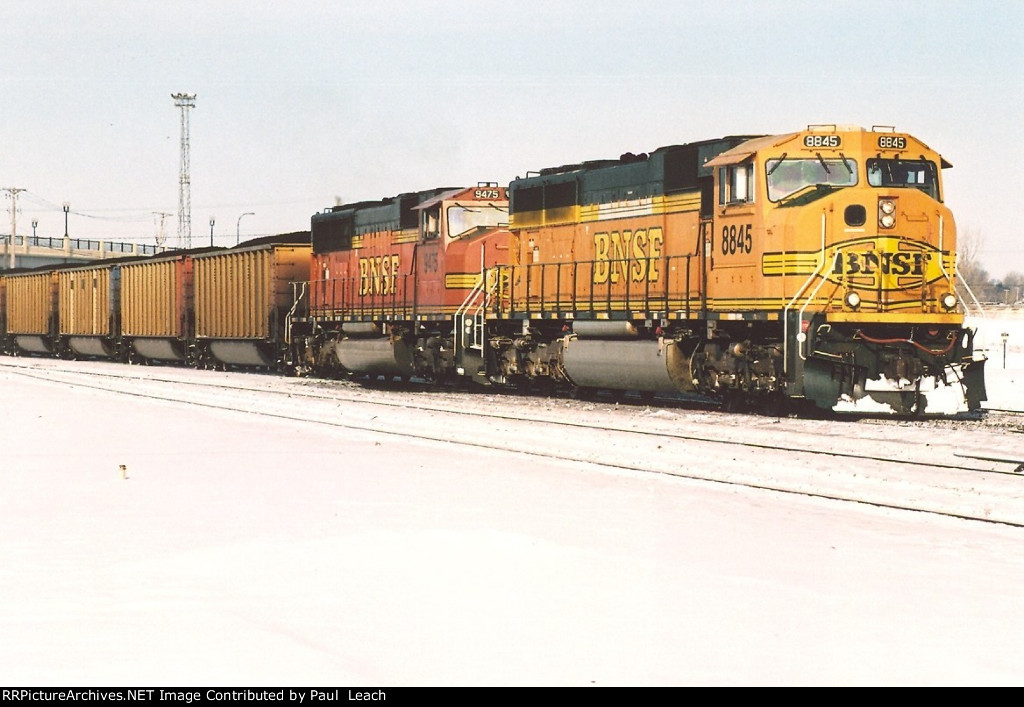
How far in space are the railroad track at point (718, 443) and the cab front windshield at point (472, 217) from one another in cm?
385

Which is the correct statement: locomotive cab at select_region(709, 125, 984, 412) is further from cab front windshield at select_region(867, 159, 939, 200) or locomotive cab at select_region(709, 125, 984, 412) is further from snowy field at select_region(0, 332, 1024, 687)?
snowy field at select_region(0, 332, 1024, 687)

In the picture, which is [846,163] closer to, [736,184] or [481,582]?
[736,184]

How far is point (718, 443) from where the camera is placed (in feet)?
52.3

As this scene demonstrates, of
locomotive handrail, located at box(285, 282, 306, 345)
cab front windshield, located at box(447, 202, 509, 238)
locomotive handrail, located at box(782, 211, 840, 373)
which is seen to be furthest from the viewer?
locomotive handrail, located at box(285, 282, 306, 345)

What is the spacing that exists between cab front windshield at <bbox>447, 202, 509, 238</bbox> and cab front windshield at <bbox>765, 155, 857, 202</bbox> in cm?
939

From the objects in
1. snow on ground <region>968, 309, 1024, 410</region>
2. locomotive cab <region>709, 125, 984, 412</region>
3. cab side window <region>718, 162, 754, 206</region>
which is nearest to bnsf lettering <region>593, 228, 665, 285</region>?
cab side window <region>718, 162, 754, 206</region>

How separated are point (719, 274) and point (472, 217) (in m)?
8.50

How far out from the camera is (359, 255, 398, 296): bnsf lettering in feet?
98.1

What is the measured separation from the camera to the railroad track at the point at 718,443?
1221cm

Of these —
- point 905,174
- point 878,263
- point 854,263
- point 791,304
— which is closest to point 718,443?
point 791,304

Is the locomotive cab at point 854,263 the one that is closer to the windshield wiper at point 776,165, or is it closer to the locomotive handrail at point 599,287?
the windshield wiper at point 776,165

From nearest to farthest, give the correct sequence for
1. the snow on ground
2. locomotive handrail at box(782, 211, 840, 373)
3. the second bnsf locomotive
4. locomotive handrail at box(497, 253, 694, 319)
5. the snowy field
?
the snowy field, locomotive handrail at box(782, 211, 840, 373), the second bnsf locomotive, locomotive handrail at box(497, 253, 694, 319), the snow on ground

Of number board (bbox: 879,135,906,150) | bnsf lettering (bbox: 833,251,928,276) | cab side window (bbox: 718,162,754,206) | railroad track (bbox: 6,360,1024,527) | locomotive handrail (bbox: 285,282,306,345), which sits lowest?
railroad track (bbox: 6,360,1024,527)

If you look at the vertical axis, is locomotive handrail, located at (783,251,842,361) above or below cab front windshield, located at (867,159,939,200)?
below
